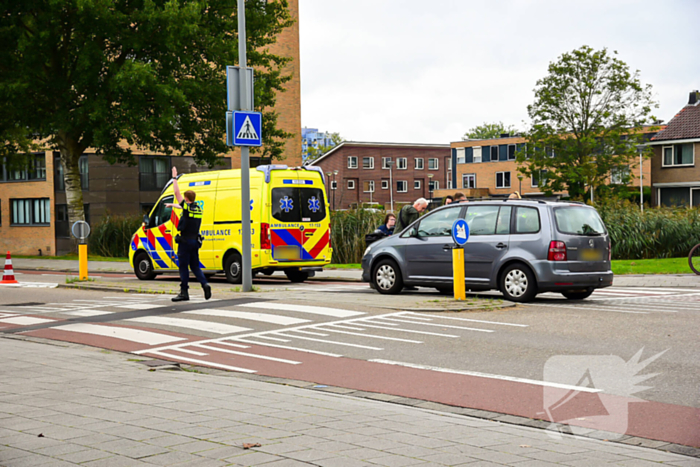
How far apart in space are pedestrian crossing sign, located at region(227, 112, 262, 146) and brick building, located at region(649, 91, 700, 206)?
152 ft

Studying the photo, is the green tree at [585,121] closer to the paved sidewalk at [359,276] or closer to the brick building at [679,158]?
the brick building at [679,158]

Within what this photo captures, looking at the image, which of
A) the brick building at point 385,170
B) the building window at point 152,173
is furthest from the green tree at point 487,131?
the building window at point 152,173

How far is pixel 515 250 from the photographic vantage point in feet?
41.0

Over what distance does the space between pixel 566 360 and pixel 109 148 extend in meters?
24.2

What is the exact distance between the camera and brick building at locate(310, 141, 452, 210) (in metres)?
90.9

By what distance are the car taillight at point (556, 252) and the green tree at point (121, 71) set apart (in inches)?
659

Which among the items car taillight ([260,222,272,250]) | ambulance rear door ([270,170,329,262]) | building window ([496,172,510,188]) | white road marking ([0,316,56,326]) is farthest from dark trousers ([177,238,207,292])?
building window ([496,172,510,188])

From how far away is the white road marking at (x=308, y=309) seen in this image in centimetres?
1098

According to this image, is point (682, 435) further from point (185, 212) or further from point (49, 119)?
point (49, 119)

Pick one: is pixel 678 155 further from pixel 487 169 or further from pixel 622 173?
pixel 487 169

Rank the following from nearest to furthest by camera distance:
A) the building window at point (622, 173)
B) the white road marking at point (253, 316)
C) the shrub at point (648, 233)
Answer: the white road marking at point (253, 316) < the shrub at point (648, 233) < the building window at point (622, 173)

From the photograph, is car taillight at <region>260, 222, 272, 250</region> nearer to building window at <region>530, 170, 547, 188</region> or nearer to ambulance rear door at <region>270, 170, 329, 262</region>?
ambulance rear door at <region>270, 170, 329, 262</region>

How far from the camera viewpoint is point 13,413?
17.7ft

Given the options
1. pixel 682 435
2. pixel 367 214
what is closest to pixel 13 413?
pixel 682 435
